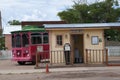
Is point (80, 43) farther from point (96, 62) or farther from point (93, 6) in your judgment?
point (93, 6)

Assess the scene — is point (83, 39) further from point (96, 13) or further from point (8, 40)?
point (8, 40)

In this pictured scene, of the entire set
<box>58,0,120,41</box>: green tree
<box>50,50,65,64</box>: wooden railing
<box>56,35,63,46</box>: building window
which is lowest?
<box>50,50,65,64</box>: wooden railing

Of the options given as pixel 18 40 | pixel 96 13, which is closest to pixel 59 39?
pixel 18 40

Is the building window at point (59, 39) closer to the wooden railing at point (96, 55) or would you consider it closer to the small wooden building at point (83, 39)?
the small wooden building at point (83, 39)

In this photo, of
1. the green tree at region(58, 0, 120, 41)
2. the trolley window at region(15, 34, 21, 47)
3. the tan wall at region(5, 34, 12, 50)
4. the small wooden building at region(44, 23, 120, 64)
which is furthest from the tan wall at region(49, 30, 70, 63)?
the tan wall at region(5, 34, 12, 50)

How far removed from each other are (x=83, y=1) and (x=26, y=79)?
49642 mm

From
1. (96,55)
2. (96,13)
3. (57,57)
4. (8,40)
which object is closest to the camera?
(96,55)

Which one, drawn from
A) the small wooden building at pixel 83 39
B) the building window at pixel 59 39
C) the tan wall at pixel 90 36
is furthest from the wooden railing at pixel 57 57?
the tan wall at pixel 90 36

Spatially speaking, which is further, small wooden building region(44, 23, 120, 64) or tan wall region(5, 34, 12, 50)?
tan wall region(5, 34, 12, 50)

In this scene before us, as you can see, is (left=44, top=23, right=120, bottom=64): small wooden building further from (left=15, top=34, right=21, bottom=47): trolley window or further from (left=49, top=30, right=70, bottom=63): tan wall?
(left=15, top=34, right=21, bottom=47): trolley window

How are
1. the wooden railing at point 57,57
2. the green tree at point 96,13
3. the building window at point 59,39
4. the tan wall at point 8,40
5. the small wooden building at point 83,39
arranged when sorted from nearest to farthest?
the small wooden building at point 83,39 → the wooden railing at point 57,57 → the building window at point 59,39 → the green tree at point 96,13 → the tan wall at point 8,40

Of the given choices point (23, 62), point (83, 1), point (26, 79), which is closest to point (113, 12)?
point (83, 1)

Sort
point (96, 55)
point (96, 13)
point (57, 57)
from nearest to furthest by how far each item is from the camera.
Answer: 1. point (96, 55)
2. point (57, 57)
3. point (96, 13)

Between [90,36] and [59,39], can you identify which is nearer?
[90,36]
